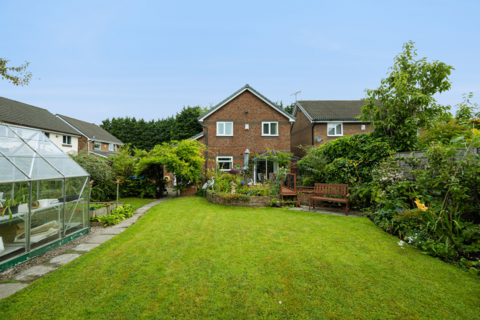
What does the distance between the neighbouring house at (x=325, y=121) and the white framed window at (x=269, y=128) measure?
2402 millimetres


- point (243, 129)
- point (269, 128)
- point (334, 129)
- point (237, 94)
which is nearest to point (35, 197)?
point (243, 129)

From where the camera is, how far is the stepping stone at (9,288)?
2.95m

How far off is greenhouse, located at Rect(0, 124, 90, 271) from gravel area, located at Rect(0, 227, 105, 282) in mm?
100

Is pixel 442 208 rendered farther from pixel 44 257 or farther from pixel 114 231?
pixel 44 257

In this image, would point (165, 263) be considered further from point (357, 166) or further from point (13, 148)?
point (357, 166)

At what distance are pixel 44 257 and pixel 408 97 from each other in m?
10.4

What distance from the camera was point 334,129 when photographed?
18.7 metres

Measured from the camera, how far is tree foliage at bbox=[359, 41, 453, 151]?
259 inches

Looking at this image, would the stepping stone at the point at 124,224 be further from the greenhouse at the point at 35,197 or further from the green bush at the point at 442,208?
the green bush at the point at 442,208

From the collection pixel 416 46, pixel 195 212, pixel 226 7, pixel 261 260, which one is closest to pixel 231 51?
pixel 226 7

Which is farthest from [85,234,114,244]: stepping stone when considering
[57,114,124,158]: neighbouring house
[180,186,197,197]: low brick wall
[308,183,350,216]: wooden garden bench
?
[57,114,124,158]: neighbouring house

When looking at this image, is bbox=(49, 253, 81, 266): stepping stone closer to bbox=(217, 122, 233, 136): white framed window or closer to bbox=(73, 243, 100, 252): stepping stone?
bbox=(73, 243, 100, 252): stepping stone

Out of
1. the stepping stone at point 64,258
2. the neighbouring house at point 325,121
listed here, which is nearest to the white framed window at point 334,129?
the neighbouring house at point 325,121

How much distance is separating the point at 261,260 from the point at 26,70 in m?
7.34
